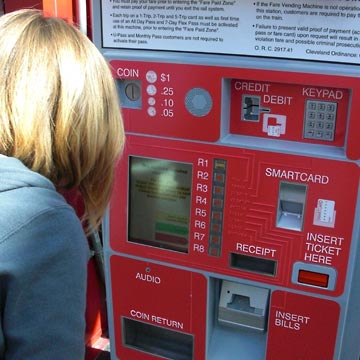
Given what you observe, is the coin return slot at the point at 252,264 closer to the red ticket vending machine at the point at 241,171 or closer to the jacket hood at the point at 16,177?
the red ticket vending machine at the point at 241,171

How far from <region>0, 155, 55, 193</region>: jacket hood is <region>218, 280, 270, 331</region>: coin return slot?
120 centimetres

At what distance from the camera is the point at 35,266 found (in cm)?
99

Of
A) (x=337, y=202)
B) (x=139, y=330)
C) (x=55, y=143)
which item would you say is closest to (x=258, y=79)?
(x=337, y=202)

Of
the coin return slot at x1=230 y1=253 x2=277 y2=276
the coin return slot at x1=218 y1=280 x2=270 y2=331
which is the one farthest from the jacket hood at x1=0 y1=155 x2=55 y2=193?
the coin return slot at x1=218 y1=280 x2=270 y2=331

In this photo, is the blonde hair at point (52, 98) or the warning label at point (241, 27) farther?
the warning label at point (241, 27)

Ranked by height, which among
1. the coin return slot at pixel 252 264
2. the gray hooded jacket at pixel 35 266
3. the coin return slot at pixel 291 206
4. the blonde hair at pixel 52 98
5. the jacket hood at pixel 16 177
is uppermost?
the blonde hair at pixel 52 98

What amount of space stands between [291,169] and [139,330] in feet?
3.60

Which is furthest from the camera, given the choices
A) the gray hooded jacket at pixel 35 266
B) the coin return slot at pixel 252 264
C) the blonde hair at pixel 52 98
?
the coin return slot at pixel 252 264

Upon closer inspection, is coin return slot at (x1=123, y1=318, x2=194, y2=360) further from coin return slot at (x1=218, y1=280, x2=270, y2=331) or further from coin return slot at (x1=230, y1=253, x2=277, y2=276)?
coin return slot at (x1=230, y1=253, x2=277, y2=276)

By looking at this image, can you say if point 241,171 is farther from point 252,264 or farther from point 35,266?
point 35,266

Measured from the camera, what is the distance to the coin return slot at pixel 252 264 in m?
1.95

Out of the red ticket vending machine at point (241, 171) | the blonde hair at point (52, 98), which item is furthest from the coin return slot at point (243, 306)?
the blonde hair at point (52, 98)

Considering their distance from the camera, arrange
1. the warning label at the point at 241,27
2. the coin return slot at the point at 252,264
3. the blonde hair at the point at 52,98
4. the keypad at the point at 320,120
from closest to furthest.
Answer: the blonde hair at the point at 52,98
the warning label at the point at 241,27
the keypad at the point at 320,120
the coin return slot at the point at 252,264

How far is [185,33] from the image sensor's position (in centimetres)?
180
